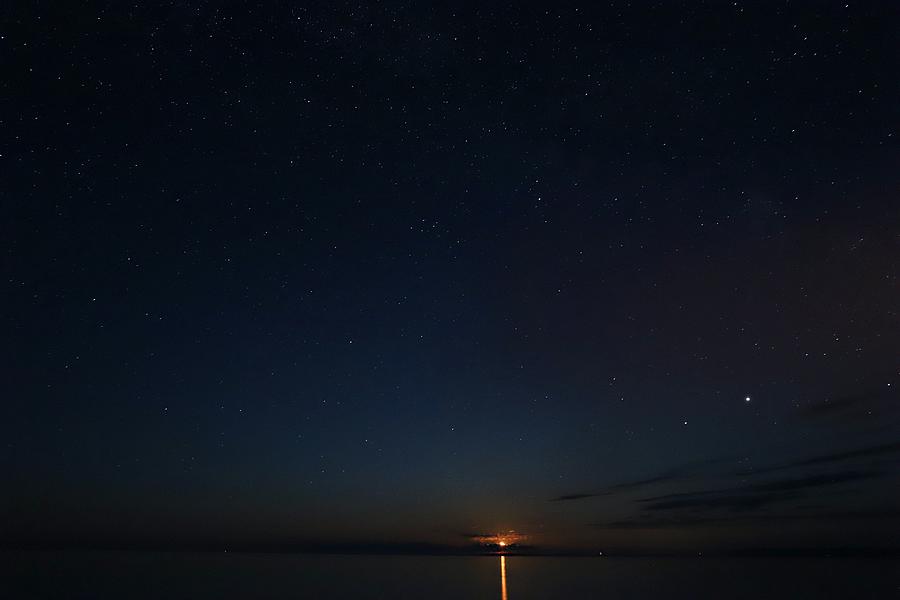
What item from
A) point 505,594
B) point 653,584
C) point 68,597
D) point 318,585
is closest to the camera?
point 68,597

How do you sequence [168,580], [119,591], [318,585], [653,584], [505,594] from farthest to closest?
[653,584] → [168,580] → [318,585] → [505,594] → [119,591]

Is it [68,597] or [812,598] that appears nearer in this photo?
[68,597]

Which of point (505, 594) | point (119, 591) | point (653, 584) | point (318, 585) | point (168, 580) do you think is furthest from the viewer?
point (653, 584)

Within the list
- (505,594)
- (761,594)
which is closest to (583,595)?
(505,594)

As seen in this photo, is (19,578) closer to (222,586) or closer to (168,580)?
(168,580)

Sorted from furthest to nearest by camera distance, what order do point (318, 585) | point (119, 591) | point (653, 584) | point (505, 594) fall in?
1. point (653, 584)
2. point (318, 585)
3. point (505, 594)
4. point (119, 591)

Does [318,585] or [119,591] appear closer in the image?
[119,591]

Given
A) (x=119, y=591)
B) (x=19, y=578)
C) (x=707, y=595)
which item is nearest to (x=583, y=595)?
(x=707, y=595)

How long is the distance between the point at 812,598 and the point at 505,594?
31409mm

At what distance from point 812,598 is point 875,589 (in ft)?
58.8

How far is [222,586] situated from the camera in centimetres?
6094

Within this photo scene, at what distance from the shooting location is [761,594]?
206 feet

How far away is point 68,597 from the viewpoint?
47.0m

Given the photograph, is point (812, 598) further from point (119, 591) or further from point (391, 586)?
point (119, 591)
